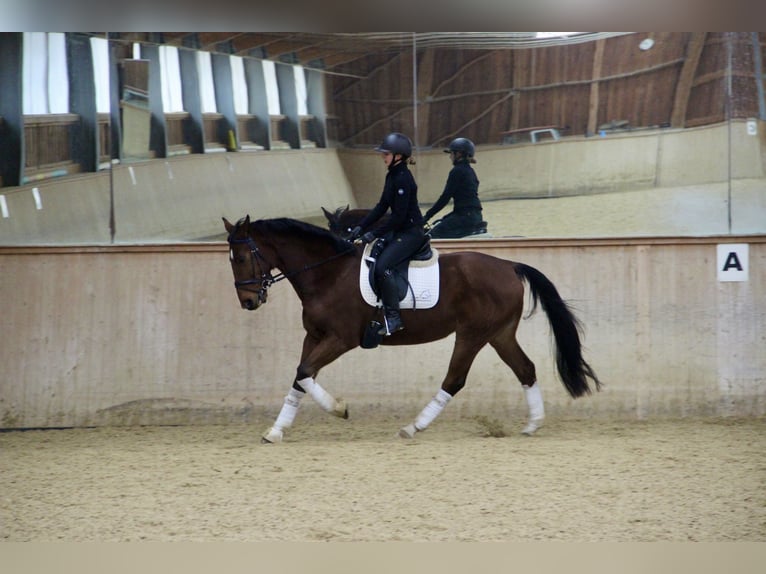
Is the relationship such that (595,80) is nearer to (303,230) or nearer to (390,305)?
(390,305)

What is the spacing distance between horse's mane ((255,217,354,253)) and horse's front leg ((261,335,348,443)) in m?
0.69

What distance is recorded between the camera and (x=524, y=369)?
24.5 ft

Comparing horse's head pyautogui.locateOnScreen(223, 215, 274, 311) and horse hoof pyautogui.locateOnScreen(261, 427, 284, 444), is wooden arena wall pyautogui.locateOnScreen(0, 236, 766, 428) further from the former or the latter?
horse's head pyautogui.locateOnScreen(223, 215, 274, 311)

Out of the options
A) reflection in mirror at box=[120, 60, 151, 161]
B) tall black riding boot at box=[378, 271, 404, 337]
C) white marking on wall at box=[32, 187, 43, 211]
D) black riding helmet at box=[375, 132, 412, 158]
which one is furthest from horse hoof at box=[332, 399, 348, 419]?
white marking on wall at box=[32, 187, 43, 211]

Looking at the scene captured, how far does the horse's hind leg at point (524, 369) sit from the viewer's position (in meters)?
7.48

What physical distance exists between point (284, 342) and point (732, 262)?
142 inches

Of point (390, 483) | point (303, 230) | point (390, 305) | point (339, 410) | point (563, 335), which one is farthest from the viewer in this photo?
point (563, 335)

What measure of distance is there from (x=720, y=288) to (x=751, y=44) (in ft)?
6.28

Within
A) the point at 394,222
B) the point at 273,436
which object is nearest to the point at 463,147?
the point at 394,222

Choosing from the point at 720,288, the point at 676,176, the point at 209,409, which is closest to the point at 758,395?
the point at 720,288

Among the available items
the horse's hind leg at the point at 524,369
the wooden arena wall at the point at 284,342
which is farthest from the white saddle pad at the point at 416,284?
the wooden arena wall at the point at 284,342

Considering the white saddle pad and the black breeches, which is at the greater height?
the black breeches

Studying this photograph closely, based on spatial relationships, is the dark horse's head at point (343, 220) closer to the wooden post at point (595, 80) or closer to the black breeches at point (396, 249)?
the black breeches at point (396, 249)

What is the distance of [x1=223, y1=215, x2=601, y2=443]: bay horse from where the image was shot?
7129 mm
